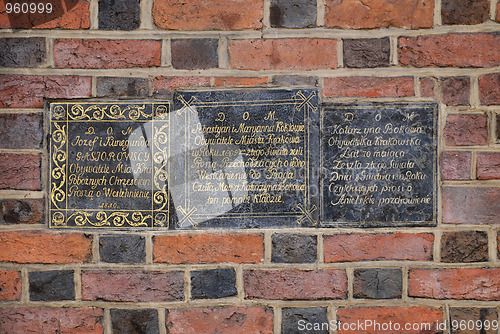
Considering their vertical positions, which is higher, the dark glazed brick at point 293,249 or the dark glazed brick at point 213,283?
the dark glazed brick at point 293,249

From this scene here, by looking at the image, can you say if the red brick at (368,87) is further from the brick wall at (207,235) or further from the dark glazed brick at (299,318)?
the dark glazed brick at (299,318)

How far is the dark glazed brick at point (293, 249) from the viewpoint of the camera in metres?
1.26

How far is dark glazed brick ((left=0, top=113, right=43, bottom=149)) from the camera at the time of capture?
1.26m

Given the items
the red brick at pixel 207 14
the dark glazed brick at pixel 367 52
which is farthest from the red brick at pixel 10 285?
the dark glazed brick at pixel 367 52

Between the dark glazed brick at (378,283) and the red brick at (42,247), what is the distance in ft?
3.26

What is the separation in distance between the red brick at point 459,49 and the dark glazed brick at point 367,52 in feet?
0.29

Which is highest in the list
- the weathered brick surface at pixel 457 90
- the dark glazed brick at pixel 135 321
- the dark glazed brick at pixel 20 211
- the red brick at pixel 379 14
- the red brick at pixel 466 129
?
the red brick at pixel 379 14

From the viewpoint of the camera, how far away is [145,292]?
4.16 feet

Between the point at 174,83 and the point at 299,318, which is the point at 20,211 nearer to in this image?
the point at 174,83

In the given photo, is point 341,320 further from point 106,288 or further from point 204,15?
point 204,15

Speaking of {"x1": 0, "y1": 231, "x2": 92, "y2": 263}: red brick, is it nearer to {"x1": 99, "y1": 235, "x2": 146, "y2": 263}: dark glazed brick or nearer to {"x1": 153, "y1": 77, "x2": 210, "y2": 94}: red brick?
{"x1": 99, "y1": 235, "x2": 146, "y2": 263}: dark glazed brick

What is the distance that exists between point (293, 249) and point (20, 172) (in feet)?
3.41

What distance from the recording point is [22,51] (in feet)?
4.15

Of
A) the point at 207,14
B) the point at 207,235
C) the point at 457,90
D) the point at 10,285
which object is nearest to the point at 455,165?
the point at 457,90
